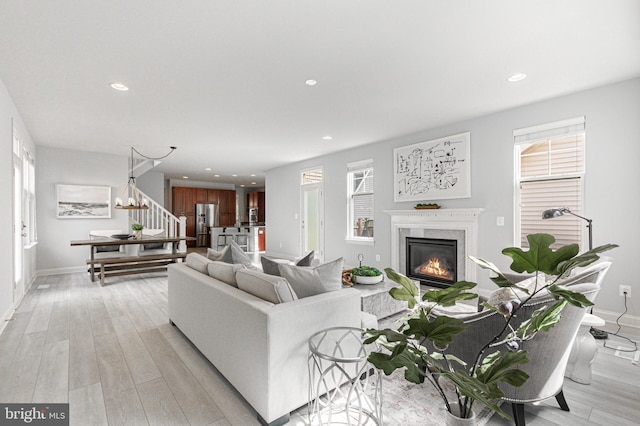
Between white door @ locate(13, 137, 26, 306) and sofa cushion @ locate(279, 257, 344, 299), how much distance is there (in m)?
3.86

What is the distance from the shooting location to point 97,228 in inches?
253

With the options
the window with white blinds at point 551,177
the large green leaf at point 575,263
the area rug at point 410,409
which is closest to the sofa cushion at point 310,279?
the area rug at point 410,409

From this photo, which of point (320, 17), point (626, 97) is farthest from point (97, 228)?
point (626, 97)

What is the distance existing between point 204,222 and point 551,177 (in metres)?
10.9

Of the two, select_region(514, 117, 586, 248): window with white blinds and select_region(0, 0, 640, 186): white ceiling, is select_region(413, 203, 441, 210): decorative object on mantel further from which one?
select_region(0, 0, 640, 186): white ceiling

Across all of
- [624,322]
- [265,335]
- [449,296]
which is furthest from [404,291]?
[624,322]

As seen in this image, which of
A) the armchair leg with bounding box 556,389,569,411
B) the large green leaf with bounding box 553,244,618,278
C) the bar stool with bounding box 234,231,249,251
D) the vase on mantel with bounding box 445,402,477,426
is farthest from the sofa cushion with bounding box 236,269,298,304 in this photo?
the bar stool with bounding box 234,231,249,251

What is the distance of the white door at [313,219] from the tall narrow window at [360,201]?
0.84m

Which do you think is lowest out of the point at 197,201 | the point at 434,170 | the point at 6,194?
the point at 6,194

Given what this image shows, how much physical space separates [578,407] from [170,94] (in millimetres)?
4406

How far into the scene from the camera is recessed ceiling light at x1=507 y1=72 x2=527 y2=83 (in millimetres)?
2933

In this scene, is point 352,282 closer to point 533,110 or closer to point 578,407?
point 578,407

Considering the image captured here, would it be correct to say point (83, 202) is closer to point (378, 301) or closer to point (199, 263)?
point (199, 263)

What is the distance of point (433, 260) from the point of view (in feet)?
15.8
